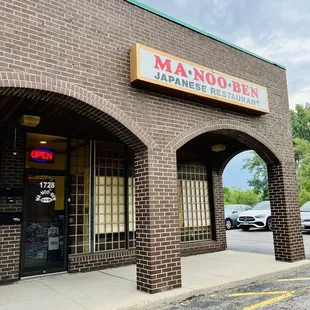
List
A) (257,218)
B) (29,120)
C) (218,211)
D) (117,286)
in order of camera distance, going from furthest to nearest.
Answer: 1. (257,218)
2. (218,211)
3. (29,120)
4. (117,286)

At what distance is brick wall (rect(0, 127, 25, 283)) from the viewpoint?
6.46 metres

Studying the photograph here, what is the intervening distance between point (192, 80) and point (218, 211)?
557 centimetres

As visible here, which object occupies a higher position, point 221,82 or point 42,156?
point 221,82

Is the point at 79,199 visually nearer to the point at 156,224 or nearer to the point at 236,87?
the point at 156,224

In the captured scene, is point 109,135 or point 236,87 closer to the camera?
point 236,87

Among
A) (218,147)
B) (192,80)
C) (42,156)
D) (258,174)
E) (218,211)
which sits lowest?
(218,211)

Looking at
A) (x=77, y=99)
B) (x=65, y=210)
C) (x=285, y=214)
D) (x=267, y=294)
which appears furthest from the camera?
(x=285, y=214)

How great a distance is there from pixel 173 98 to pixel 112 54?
1482 millimetres

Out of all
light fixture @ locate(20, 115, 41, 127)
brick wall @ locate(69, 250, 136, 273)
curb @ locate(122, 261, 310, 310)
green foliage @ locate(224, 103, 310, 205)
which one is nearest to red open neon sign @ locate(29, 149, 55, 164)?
light fixture @ locate(20, 115, 41, 127)

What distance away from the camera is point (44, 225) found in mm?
7273

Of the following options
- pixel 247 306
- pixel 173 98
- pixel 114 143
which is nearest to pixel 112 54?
pixel 173 98

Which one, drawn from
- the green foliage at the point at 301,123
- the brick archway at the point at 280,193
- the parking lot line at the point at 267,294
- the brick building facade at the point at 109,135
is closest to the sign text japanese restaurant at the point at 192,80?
the brick building facade at the point at 109,135

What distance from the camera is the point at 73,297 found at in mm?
5406

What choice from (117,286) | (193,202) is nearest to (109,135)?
(117,286)
